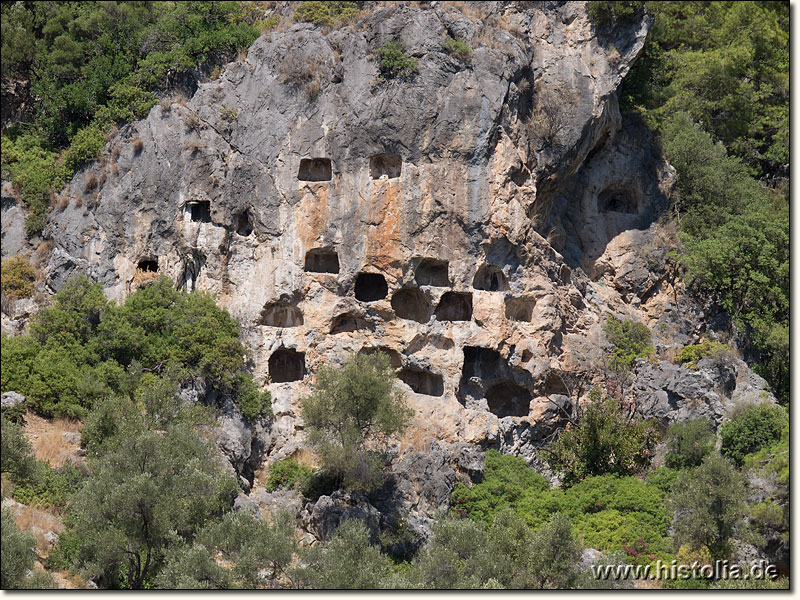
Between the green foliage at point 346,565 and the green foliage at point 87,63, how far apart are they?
626 inches

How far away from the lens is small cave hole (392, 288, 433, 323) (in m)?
37.7

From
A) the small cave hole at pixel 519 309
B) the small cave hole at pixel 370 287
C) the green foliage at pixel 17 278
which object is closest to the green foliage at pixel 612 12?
the small cave hole at pixel 519 309

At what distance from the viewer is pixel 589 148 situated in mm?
40031

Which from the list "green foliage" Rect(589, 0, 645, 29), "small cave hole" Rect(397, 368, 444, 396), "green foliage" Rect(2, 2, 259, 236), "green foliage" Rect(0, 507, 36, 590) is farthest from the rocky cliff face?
"green foliage" Rect(0, 507, 36, 590)

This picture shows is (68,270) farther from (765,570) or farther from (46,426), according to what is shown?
(765,570)

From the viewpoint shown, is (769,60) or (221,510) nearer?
(221,510)

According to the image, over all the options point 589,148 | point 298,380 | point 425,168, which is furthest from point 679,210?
point 298,380

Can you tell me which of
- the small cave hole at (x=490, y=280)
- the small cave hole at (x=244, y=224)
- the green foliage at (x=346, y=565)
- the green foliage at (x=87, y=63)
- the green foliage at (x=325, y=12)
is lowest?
the green foliage at (x=346, y=565)

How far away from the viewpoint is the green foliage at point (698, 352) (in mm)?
37531

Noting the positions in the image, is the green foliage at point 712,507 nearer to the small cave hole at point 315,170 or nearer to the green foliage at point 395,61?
the small cave hole at point 315,170

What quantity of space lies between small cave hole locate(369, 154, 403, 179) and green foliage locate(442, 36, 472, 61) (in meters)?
3.68

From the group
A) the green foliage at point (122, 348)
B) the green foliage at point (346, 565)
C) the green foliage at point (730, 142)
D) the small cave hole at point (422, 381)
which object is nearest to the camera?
the green foliage at point (346, 565)

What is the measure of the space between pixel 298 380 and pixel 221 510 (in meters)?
6.79

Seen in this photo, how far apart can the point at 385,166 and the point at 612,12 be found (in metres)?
9.59
